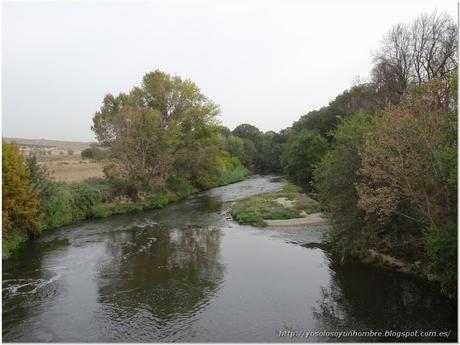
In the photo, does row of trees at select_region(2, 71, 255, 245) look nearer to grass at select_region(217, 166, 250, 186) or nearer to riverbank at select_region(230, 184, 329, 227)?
grass at select_region(217, 166, 250, 186)

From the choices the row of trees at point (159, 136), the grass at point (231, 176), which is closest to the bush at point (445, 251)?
the row of trees at point (159, 136)

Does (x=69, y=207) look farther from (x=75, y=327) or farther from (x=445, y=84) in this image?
(x=445, y=84)

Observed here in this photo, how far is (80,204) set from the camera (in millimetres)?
32062

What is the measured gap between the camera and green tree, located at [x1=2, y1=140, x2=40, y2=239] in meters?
21.0

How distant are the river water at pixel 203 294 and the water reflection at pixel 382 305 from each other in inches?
1.5

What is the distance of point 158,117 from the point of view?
4150 cm

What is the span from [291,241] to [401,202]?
29.4 ft

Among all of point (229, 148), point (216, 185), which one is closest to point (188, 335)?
point (216, 185)

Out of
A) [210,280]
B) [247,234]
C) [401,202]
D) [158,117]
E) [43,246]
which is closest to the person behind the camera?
[401,202]

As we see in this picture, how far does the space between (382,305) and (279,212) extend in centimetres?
1694

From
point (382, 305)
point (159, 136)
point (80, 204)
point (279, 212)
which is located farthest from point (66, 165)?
point (382, 305)

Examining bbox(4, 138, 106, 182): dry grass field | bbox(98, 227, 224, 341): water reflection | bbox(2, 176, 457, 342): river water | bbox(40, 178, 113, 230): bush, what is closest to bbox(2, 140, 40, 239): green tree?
bbox(2, 176, 457, 342): river water

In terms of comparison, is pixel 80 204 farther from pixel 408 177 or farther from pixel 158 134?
pixel 408 177

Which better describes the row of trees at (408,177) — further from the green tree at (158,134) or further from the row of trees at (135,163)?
the green tree at (158,134)
